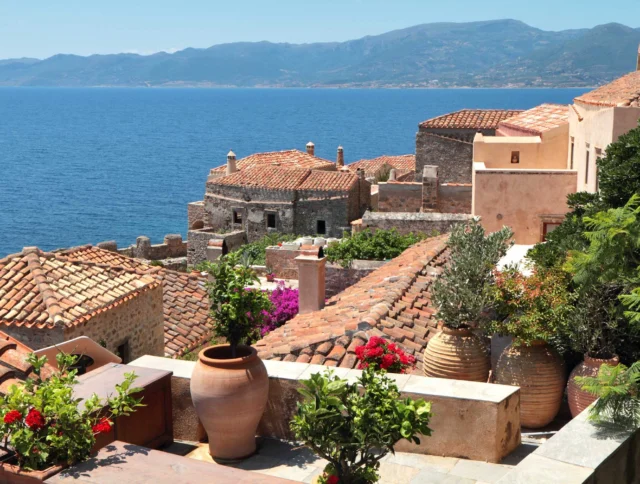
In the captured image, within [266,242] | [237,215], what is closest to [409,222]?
[266,242]

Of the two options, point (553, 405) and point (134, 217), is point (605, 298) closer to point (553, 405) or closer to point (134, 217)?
point (553, 405)

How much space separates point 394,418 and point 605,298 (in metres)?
3.24

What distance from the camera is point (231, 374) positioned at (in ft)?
21.2

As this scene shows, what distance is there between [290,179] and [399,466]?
132ft

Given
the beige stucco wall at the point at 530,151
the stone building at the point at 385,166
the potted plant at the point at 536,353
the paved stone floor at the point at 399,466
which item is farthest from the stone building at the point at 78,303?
the stone building at the point at 385,166

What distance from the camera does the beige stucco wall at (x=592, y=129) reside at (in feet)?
54.5

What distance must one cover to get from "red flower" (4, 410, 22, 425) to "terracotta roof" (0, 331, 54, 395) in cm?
118

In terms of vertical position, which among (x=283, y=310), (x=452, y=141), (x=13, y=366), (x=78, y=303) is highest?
(x=452, y=141)

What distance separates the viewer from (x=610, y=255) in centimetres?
632

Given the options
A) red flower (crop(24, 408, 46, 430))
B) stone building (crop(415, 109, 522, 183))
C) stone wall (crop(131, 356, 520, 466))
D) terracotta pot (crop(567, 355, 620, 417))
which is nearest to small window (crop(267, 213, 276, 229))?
stone building (crop(415, 109, 522, 183))

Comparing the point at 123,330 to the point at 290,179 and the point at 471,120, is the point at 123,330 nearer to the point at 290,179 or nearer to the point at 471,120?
the point at 471,120

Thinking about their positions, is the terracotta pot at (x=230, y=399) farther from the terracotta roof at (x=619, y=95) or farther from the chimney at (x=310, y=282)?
the terracotta roof at (x=619, y=95)

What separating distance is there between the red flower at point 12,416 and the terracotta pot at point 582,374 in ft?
15.6

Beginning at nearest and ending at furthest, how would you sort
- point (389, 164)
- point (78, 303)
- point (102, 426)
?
1. point (102, 426)
2. point (78, 303)
3. point (389, 164)
